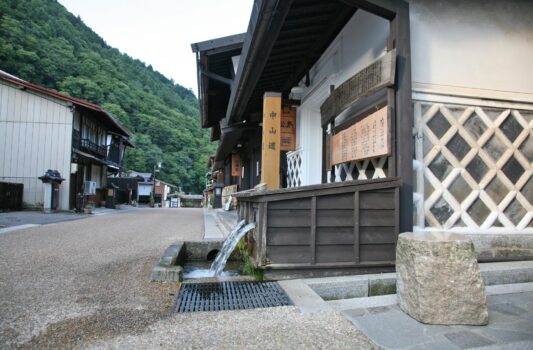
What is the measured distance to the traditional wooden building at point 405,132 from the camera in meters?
3.67

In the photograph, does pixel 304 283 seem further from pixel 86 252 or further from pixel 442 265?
pixel 86 252

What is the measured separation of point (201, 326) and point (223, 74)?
9812 mm

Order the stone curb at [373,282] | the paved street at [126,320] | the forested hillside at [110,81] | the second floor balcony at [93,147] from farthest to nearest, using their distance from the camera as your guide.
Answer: the forested hillside at [110,81], the second floor balcony at [93,147], the stone curb at [373,282], the paved street at [126,320]

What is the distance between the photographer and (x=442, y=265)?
2.50 m

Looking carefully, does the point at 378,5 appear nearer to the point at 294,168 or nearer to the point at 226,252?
the point at 226,252

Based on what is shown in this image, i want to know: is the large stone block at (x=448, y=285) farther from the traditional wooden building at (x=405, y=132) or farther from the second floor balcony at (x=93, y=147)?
the second floor balcony at (x=93, y=147)

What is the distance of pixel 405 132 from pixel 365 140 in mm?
654

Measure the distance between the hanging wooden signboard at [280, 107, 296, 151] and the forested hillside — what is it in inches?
1364

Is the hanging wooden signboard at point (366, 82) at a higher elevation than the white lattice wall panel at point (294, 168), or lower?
Answer: higher

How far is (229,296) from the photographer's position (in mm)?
3193

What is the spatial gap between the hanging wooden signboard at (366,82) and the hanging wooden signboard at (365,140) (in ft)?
1.04

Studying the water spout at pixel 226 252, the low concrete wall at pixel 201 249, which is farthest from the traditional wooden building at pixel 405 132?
the low concrete wall at pixel 201 249

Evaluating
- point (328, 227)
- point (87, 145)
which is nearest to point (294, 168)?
point (328, 227)

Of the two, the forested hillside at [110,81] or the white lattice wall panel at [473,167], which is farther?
the forested hillside at [110,81]
